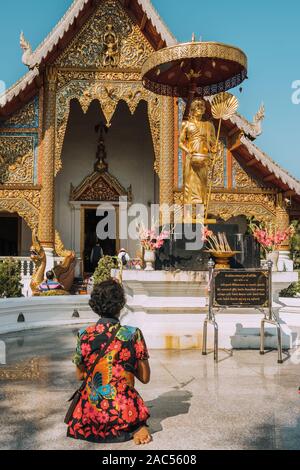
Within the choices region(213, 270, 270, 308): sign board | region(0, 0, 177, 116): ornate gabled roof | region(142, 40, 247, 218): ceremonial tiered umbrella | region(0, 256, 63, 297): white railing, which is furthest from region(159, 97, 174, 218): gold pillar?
region(213, 270, 270, 308): sign board

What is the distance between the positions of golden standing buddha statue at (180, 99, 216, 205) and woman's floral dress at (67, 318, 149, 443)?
4.63 m

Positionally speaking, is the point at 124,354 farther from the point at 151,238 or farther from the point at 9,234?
the point at 9,234

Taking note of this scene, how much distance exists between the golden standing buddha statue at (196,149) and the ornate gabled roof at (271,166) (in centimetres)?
613

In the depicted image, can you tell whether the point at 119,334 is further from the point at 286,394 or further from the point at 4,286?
the point at 4,286

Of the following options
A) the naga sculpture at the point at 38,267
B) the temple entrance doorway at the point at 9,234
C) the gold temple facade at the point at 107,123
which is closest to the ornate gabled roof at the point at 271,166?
the gold temple facade at the point at 107,123

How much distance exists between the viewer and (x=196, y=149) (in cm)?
725

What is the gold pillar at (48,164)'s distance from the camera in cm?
1335

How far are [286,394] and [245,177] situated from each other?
34.8 ft

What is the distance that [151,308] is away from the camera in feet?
19.8

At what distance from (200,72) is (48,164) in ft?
22.2

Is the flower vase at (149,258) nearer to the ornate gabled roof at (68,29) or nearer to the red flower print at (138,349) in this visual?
the red flower print at (138,349)

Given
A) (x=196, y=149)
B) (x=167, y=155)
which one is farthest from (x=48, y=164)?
(x=196, y=149)

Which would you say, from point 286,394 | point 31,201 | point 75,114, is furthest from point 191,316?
point 75,114

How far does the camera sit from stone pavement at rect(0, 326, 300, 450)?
2881mm
